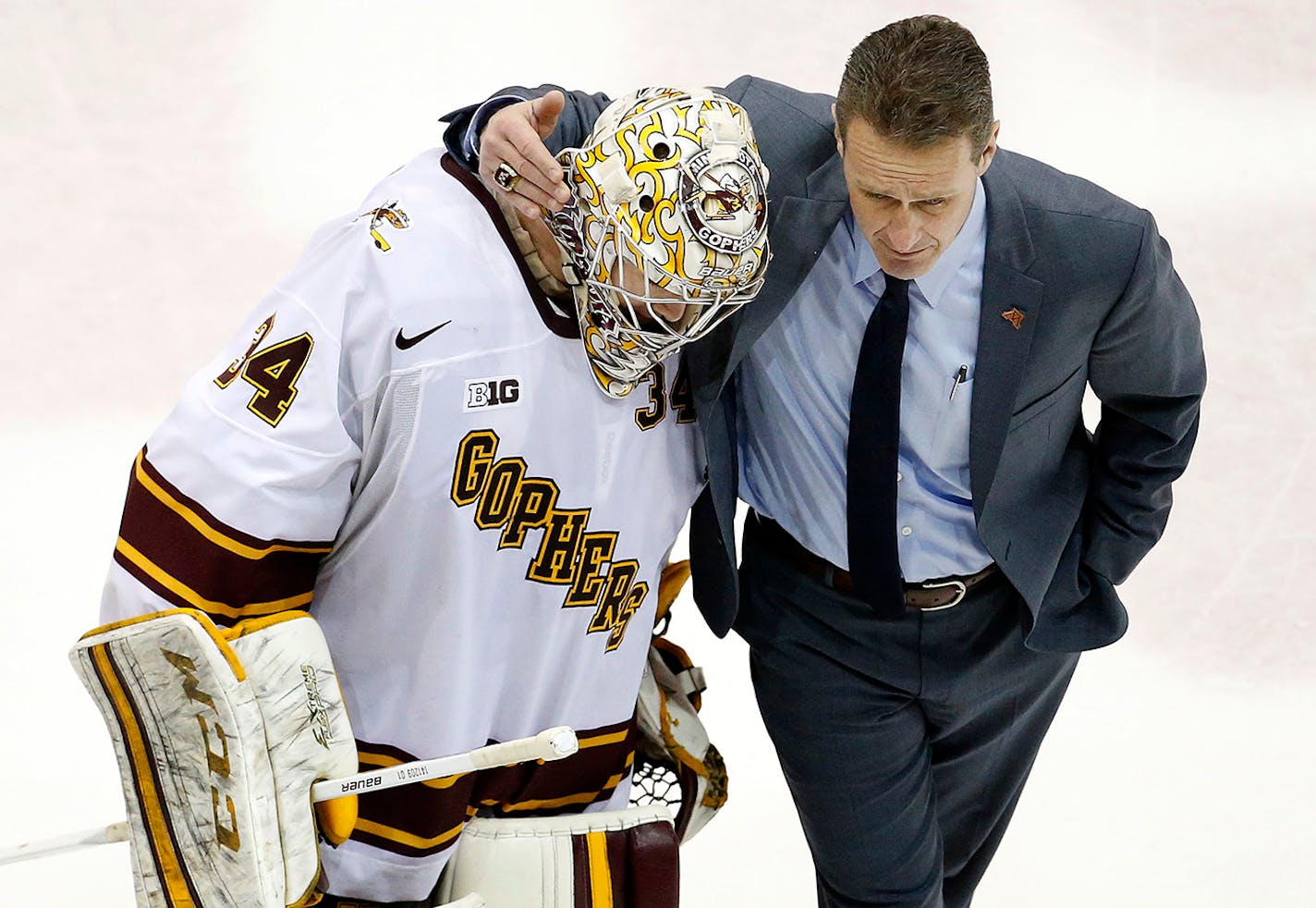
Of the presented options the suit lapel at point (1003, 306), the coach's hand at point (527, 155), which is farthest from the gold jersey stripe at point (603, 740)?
the coach's hand at point (527, 155)

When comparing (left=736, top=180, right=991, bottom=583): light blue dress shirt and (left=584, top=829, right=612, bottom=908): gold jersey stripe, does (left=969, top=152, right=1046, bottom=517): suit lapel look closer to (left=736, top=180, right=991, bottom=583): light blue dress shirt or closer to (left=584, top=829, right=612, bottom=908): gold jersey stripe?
(left=736, top=180, right=991, bottom=583): light blue dress shirt

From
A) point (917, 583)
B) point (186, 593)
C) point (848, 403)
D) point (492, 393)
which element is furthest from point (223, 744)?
point (917, 583)

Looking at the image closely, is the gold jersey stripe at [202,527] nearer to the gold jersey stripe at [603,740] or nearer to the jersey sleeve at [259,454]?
the jersey sleeve at [259,454]

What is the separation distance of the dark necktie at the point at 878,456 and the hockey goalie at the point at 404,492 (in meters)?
0.28

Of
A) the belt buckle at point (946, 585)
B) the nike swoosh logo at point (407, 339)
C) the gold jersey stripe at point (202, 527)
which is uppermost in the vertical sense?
the nike swoosh logo at point (407, 339)

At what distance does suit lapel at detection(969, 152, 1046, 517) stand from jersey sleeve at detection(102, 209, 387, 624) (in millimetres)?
854

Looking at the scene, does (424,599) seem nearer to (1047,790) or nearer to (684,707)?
(684,707)

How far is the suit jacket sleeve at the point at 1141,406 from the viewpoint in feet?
7.57

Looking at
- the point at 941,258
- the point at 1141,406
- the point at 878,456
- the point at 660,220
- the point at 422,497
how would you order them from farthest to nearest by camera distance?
the point at 1141,406 < the point at 878,456 < the point at 941,258 < the point at 422,497 < the point at 660,220

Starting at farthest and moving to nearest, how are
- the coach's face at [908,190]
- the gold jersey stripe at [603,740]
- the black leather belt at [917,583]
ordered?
the black leather belt at [917,583] < the gold jersey stripe at [603,740] < the coach's face at [908,190]

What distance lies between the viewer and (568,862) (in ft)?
7.60

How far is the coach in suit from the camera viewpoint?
210cm

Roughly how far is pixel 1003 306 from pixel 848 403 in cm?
Answer: 26

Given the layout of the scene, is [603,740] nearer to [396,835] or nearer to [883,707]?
[396,835]
